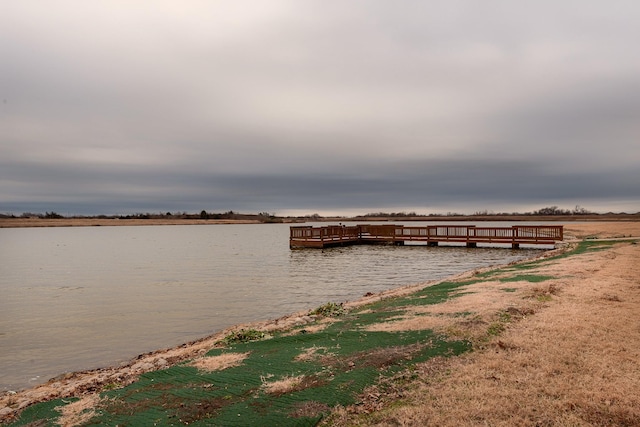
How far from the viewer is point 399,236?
47.0 meters

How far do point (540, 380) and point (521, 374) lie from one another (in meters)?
0.25

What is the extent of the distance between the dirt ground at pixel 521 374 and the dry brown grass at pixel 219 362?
104 cm

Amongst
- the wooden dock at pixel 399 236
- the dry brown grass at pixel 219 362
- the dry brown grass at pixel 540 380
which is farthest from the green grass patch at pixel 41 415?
the wooden dock at pixel 399 236

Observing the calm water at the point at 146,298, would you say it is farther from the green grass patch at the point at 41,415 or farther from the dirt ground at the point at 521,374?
the green grass patch at the point at 41,415

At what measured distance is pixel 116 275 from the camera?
26.3m

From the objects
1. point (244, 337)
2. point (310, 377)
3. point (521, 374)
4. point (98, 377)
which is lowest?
point (98, 377)

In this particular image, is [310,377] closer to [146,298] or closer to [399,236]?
[146,298]

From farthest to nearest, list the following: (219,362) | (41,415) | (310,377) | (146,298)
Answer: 1. (146,298)
2. (219,362)
3. (310,377)
4. (41,415)

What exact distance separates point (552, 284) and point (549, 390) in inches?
293

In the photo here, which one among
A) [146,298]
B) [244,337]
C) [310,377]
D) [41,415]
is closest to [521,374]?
[310,377]

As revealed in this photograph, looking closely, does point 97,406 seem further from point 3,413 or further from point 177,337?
point 177,337

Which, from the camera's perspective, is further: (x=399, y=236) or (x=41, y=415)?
(x=399, y=236)

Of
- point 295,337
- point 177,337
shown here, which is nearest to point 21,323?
point 177,337

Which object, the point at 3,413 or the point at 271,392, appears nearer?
the point at 271,392
